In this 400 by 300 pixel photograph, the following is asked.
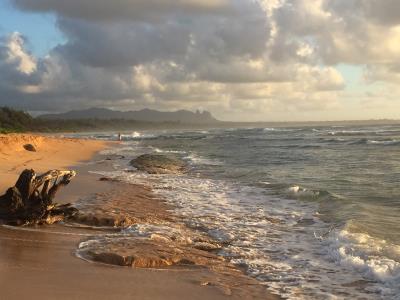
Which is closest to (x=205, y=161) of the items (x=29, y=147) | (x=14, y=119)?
(x=29, y=147)

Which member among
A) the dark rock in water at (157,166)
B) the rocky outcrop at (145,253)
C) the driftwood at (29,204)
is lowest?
the dark rock in water at (157,166)

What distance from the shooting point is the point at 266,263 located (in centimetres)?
773

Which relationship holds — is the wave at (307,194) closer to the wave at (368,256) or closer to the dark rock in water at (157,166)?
the wave at (368,256)

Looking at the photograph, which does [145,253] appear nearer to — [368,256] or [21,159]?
[368,256]

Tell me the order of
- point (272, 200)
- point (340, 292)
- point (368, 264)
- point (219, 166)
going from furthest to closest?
point (219, 166) < point (272, 200) < point (368, 264) < point (340, 292)

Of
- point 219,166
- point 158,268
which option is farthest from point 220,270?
point 219,166

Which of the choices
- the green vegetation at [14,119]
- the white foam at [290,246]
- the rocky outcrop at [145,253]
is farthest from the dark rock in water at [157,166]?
the green vegetation at [14,119]

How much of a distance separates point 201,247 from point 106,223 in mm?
2303

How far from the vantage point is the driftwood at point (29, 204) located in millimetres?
9125

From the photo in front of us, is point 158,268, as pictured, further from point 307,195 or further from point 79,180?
point 79,180

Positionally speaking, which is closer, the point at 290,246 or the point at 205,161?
the point at 290,246

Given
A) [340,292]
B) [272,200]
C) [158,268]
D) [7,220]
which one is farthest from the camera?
[272,200]

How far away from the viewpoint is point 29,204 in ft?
30.8

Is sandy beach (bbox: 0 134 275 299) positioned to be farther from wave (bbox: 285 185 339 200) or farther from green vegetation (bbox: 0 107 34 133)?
green vegetation (bbox: 0 107 34 133)
